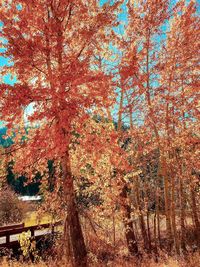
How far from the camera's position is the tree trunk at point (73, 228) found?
7.94 m

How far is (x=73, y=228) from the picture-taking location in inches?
318

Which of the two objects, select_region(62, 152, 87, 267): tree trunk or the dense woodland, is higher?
the dense woodland

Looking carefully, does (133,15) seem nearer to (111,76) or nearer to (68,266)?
(111,76)

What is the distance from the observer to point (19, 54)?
6.51m

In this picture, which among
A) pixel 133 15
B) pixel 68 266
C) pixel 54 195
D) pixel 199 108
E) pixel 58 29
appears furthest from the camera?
pixel 133 15

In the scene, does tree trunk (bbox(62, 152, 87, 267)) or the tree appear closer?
the tree

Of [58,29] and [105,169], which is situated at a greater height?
[58,29]

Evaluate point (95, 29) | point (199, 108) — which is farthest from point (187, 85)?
point (95, 29)

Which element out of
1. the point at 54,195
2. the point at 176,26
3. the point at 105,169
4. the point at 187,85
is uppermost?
the point at 176,26

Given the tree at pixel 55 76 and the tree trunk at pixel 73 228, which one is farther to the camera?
the tree trunk at pixel 73 228

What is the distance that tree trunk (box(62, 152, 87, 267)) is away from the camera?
794 centimetres

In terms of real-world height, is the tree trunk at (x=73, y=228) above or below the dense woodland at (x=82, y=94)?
below

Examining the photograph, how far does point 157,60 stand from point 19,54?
682 centimetres

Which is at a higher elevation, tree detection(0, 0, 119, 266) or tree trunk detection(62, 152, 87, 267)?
tree detection(0, 0, 119, 266)
